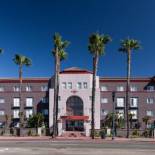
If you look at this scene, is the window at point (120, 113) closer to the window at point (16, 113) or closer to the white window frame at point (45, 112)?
the white window frame at point (45, 112)

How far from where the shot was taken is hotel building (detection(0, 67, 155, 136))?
93562 mm

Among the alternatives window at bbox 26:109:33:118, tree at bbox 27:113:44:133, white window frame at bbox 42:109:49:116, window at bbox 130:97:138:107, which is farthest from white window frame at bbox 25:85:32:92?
window at bbox 130:97:138:107

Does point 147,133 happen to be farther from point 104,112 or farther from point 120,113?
point 104,112

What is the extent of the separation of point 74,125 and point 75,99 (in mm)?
5666

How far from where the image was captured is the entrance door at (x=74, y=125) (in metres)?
92.1

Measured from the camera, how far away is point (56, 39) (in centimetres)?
7769

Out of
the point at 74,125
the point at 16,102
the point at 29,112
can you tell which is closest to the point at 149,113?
the point at 74,125

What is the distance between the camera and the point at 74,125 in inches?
3649

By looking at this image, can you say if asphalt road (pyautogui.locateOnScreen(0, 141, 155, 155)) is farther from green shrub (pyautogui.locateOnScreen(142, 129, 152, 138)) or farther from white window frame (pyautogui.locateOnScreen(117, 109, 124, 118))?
white window frame (pyautogui.locateOnScreen(117, 109, 124, 118))

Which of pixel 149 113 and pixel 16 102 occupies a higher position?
pixel 16 102

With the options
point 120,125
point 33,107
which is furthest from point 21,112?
point 120,125

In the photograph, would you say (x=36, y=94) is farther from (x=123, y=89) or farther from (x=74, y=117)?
(x=123, y=89)

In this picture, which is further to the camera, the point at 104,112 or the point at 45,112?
the point at 45,112

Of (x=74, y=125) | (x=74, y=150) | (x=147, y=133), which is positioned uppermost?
(x=74, y=125)
